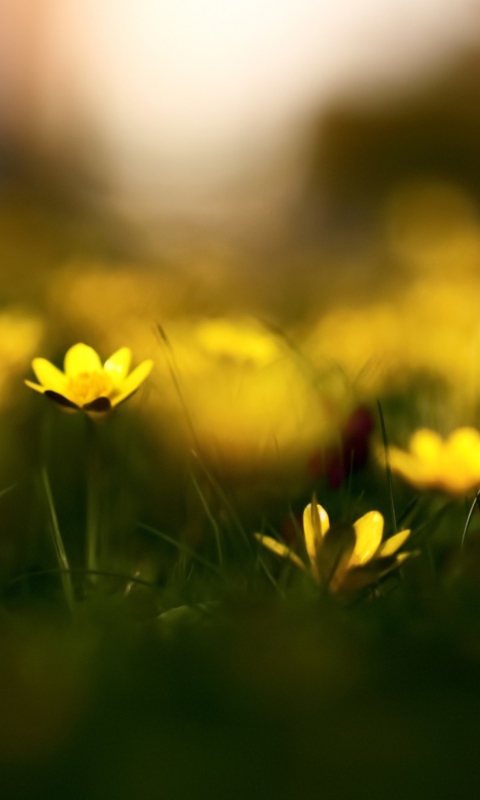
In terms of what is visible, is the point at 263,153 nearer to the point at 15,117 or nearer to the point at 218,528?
the point at 15,117

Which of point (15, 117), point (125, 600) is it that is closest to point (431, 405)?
point (125, 600)

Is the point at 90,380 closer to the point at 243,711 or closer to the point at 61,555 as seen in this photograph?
the point at 61,555

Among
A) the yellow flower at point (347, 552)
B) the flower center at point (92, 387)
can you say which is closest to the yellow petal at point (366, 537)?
the yellow flower at point (347, 552)

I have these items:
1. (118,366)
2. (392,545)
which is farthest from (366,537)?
(118,366)

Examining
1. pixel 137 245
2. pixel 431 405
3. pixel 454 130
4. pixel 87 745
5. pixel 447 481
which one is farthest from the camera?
pixel 454 130

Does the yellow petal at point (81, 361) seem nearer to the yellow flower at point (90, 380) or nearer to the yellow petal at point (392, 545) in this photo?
the yellow flower at point (90, 380)

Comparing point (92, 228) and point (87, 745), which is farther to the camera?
point (92, 228)

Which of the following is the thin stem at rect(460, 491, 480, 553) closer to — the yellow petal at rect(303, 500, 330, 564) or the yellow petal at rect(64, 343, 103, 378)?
the yellow petal at rect(303, 500, 330, 564)
